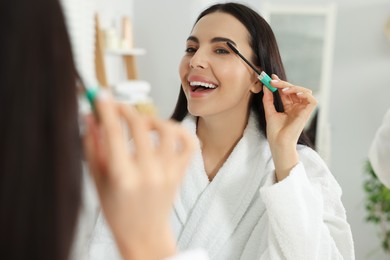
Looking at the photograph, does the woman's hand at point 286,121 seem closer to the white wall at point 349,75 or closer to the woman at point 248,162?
the woman at point 248,162

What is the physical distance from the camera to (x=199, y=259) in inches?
20.2

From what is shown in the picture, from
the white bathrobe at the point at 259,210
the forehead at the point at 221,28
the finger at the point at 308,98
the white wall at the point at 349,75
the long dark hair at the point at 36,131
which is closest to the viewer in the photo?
the long dark hair at the point at 36,131

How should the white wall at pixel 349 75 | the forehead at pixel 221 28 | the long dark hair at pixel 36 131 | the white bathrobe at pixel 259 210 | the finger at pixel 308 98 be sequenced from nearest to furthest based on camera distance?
the long dark hair at pixel 36 131 < the white bathrobe at pixel 259 210 < the finger at pixel 308 98 < the forehead at pixel 221 28 < the white wall at pixel 349 75

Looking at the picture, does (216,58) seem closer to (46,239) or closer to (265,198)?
(265,198)

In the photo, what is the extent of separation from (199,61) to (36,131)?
30.4 inches

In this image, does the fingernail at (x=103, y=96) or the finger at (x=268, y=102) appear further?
the finger at (x=268, y=102)

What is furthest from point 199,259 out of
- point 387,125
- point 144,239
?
point 387,125

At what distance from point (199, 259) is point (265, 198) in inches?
19.1

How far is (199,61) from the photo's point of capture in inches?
45.5

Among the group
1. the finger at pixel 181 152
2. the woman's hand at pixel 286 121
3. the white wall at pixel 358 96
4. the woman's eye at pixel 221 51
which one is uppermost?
the finger at pixel 181 152

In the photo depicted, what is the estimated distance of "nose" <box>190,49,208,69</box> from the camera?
1.16 meters

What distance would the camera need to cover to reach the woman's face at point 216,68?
1157 mm

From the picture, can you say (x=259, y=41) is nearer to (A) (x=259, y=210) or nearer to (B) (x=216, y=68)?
(B) (x=216, y=68)

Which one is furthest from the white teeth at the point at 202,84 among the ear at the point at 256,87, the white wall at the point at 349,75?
the white wall at the point at 349,75
